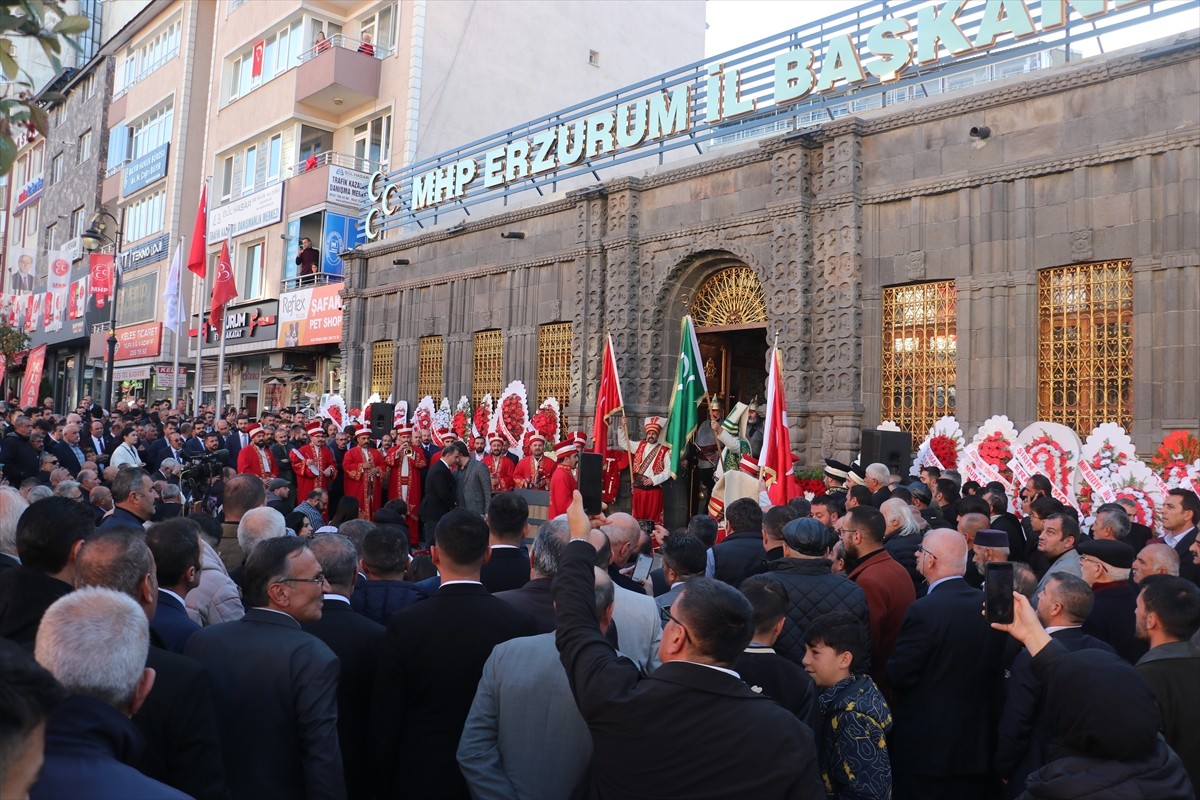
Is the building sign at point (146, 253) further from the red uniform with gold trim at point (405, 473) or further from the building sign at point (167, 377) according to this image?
the red uniform with gold trim at point (405, 473)

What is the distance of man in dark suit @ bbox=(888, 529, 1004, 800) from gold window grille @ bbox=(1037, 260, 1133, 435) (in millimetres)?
7456

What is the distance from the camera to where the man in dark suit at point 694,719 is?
105 inches

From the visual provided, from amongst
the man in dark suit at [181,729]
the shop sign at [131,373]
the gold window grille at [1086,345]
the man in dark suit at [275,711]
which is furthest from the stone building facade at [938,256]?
the shop sign at [131,373]

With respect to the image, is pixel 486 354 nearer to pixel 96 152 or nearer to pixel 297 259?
pixel 297 259

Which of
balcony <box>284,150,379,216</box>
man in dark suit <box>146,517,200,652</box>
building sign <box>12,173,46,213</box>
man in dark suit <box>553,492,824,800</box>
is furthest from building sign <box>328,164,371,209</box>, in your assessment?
building sign <box>12,173,46,213</box>

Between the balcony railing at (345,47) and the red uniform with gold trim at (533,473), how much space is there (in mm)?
16145

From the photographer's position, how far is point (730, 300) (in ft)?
51.3

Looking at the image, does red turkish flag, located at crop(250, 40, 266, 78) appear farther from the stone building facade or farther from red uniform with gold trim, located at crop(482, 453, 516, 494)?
red uniform with gold trim, located at crop(482, 453, 516, 494)

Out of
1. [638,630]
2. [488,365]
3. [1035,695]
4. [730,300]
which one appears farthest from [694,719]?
[488,365]

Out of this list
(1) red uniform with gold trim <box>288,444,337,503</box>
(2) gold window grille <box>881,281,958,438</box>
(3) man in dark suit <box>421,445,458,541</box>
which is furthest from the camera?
(1) red uniform with gold trim <box>288,444,337,503</box>

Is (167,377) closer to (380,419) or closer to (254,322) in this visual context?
(254,322)

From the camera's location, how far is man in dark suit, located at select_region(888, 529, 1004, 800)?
4586 millimetres

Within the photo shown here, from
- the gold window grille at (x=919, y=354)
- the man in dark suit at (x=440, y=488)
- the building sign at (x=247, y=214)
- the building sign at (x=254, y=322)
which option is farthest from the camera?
the building sign at (x=247, y=214)

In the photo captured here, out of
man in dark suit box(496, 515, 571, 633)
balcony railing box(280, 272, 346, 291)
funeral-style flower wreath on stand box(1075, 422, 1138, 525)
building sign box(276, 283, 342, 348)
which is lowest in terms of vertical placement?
man in dark suit box(496, 515, 571, 633)
